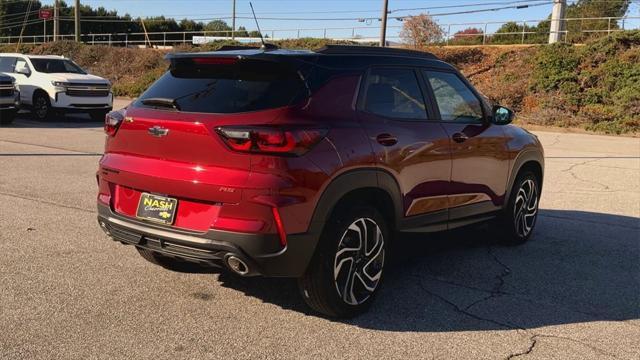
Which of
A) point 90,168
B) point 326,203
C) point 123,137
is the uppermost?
point 123,137

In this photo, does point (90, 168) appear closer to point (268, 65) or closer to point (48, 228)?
point (48, 228)

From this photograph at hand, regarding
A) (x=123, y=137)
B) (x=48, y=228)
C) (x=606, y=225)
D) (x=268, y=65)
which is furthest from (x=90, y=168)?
(x=606, y=225)

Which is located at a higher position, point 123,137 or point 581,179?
point 123,137

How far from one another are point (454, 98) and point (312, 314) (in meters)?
2.36

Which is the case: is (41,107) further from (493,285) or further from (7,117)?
(493,285)

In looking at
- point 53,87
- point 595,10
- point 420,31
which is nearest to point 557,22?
point 420,31

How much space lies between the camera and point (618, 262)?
5926 millimetres

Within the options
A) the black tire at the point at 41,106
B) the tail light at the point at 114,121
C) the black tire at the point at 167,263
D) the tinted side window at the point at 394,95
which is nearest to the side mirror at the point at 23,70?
the black tire at the point at 41,106

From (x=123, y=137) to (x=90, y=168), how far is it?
6.26 meters

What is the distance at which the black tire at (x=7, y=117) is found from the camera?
54.3 feet

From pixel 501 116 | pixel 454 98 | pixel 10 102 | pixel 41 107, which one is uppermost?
pixel 454 98

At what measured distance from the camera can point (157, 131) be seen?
4.09 metres

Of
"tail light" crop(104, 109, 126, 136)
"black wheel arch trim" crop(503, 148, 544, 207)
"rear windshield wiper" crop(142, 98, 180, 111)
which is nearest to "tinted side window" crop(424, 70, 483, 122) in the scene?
"black wheel arch trim" crop(503, 148, 544, 207)

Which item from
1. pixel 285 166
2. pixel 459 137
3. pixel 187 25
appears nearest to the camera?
pixel 285 166
